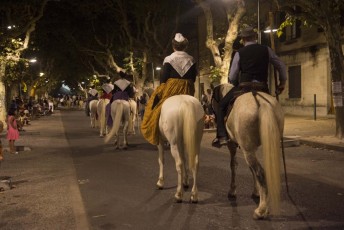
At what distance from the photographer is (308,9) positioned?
587 inches

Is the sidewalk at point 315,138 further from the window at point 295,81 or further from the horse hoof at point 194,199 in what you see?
the window at point 295,81

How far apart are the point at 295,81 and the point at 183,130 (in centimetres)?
2394

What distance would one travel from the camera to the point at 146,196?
7789 mm

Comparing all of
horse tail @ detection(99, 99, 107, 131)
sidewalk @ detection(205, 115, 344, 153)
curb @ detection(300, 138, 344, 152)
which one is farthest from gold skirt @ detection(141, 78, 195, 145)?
horse tail @ detection(99, 99, 107, 131)

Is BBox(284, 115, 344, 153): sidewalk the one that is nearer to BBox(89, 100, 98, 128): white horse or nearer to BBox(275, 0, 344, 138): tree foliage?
BBox(275, 0, 344, 138): tree foliage

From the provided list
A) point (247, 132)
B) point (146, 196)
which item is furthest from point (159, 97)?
point (247, 132)

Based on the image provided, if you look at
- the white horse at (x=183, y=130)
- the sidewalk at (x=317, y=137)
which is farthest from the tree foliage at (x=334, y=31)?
the white horse at (x=183, y=130)

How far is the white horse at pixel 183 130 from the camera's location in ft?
23.4

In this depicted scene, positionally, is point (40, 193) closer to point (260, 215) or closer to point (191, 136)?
point (191, 136)

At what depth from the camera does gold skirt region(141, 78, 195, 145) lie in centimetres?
793

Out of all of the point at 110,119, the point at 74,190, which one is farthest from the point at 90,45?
the point at 74,190

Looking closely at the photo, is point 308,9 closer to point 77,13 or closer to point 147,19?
point 147,19

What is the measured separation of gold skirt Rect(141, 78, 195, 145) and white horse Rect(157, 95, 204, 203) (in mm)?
334

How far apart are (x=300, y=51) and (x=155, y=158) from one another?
1913 cm
